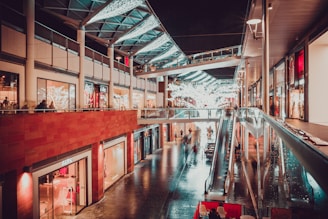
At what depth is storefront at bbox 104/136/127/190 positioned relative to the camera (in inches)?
693

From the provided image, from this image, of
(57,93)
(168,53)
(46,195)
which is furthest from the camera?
(168,53)

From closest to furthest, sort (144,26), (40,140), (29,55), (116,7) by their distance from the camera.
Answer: (40,140) < (29,55) < (116,7) < (144,26)

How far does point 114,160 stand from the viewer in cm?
1903

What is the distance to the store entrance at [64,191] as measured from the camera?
35.7 feet

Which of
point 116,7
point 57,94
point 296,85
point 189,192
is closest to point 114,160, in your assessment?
point 189,192

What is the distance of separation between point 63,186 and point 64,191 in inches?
11.3

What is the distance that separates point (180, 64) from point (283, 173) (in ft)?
59.9

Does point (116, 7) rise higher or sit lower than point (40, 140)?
higher

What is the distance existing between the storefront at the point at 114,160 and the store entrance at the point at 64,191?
3021 mm

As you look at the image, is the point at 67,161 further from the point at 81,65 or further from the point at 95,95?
the point at 95,95

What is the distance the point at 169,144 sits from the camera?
36656 millimetres

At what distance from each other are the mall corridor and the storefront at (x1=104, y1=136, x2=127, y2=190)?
1.78ft

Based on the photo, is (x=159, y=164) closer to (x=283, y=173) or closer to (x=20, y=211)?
(x=283, y=173)

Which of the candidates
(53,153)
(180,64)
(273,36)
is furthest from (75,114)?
(180,64)
